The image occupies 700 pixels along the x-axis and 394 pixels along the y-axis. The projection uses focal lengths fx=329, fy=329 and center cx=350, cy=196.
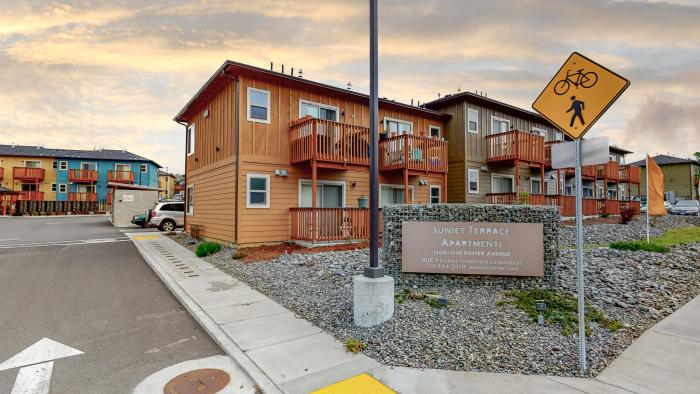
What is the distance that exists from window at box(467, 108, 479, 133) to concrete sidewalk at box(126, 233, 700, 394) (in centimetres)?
1306

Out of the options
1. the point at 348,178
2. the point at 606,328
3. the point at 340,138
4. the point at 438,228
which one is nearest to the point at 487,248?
the point at 438,228

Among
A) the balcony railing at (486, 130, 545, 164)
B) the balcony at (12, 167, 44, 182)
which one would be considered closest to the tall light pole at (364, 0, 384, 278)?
the balcony railing at (486, 130, 545, 164)

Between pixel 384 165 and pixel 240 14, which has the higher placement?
pixel 240 14

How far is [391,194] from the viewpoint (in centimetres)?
1530

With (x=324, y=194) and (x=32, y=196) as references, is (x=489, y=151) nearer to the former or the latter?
(x=324, y=194)

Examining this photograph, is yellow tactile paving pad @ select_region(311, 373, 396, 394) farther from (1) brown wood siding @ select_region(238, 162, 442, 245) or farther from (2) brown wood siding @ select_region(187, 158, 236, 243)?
(2) brown wood siding @ select_region(187, 158, 236, 243)

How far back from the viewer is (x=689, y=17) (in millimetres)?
8609

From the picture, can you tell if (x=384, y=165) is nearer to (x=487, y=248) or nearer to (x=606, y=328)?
(x=487, y=248)

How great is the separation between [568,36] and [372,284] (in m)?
9.84

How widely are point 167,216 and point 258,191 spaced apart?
1143cm

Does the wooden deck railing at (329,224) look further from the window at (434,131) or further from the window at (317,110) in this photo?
the window at (434,131)

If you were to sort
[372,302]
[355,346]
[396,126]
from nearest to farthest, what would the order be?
[355,346], [372,302], [396,126]

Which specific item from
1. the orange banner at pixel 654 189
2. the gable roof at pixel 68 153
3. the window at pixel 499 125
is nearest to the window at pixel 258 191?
the window at pixel 499 125

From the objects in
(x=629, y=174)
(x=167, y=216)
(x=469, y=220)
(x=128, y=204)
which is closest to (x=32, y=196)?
(x=128, y=204)
